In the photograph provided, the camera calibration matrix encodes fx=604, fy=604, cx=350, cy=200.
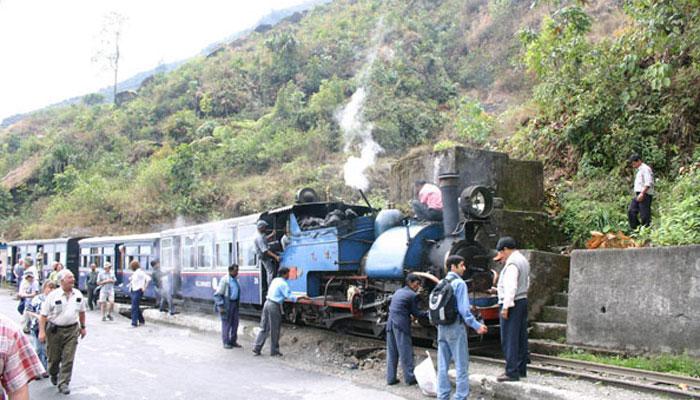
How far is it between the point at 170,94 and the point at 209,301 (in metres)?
36.3

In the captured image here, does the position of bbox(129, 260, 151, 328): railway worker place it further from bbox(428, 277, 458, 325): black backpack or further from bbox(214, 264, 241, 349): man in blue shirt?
bbox(428, 277, 458, 325): black backpack

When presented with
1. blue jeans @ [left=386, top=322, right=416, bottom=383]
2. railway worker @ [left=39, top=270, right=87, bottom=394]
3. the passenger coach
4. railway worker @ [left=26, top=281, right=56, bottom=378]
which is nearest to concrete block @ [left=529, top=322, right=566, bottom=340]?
blue jeans @ [left=386, top=322, right=416, bottom=383]

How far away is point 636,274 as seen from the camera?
7848 millimetres

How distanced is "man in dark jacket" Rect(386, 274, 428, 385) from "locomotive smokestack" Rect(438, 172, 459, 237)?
133cm

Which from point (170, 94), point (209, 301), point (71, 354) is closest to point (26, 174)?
point (170, 94)

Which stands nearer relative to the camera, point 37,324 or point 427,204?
point 37,324

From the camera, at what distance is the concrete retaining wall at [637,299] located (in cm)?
720

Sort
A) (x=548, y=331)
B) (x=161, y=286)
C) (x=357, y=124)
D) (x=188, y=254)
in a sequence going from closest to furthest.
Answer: (x=548, y=331) < (x=161, y=286) < (x=188, y=254) < (x=357, y=124)

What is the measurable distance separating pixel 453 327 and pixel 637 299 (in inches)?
118

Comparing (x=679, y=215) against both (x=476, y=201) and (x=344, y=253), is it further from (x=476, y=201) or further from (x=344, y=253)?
(x=344, y=253)

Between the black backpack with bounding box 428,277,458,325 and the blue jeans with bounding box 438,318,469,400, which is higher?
the black backpack with bounding box 428,277,458,325

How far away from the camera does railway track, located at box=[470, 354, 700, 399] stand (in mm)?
6000

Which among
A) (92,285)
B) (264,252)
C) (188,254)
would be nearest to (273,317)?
(264,252)

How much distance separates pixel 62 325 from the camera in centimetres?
770
